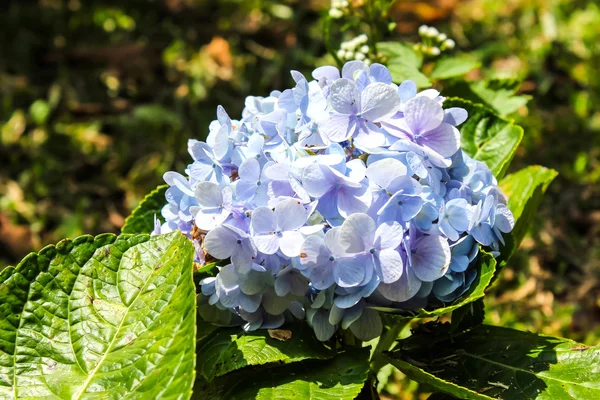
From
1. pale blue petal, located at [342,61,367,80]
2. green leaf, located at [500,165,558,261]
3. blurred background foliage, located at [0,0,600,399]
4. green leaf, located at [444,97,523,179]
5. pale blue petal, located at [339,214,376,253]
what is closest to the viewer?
pale blue petal, located at [339,214,376,253]

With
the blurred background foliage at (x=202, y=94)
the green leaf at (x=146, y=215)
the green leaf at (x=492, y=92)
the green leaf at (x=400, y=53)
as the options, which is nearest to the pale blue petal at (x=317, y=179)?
the green leaf at (x=146, y=215)

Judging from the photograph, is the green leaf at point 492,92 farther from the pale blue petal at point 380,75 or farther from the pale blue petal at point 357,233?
the pale blue petal at point 357,233

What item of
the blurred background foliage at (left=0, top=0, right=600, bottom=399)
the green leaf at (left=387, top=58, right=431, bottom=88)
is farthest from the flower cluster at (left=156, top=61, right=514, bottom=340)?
the blurred background foliage at (left=0, top=0, right=600, bottom=399)

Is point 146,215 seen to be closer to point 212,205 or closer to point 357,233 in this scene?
point 212,205

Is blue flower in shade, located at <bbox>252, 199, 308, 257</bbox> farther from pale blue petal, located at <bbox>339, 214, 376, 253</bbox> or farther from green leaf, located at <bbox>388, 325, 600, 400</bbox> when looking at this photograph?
green leaf, located at <bbox>388, 325, 600, 400</bbox>

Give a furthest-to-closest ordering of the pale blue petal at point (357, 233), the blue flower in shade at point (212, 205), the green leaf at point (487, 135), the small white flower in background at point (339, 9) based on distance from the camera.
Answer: the small white flower in background at point (339, 9), the green leaf at point (487, 135), the blue flower in shade at point (212, 205), the pale blue petal at point (357, 233)
